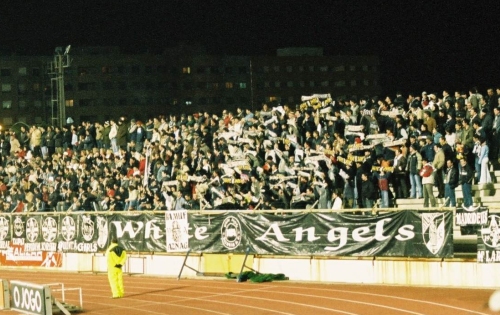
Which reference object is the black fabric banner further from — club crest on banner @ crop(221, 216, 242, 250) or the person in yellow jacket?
the person in yellow jacket

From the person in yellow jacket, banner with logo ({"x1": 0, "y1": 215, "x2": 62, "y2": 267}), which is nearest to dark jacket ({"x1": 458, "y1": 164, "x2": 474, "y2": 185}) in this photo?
the person in yellow jacket

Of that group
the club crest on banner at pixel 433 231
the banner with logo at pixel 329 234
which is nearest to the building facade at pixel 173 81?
the banner with logo at pixel 329 234

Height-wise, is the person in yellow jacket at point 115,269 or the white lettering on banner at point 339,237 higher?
the white lettering on banner at point 339,237

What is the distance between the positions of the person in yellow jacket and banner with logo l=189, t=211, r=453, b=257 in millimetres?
3761

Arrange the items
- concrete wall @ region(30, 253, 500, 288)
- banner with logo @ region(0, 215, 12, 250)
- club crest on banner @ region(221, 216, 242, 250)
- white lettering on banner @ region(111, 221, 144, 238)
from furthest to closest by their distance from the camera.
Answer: banner with logo @ region(0, 215, 12, 250) < white lettering on banner @ region(111, 221, 144, 238) < club crest on banner @ region(221, 216, 242, 250) < concrete wall @ region(30, 253, 500, 288)

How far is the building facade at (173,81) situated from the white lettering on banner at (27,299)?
12082 centimetres

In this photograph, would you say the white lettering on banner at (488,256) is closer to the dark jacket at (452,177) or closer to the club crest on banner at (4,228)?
the dark jacket at (452,177)

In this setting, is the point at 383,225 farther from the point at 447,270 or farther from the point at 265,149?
the point at 265,149

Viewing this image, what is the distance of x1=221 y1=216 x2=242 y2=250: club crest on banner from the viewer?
24.1 metres

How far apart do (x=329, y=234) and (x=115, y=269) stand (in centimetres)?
538

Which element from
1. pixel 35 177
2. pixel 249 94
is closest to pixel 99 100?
pixel 249 94

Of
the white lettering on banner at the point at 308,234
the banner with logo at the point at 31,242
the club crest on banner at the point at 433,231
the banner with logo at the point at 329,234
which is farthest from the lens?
the banner with logo at the point at 31,242

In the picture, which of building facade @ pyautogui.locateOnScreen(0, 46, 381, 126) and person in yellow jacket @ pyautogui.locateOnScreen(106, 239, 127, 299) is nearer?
person in yellow jacket @ pyautogui.locateOnScreen(106, 239, 127, 299)

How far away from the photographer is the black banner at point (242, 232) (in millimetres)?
20219
